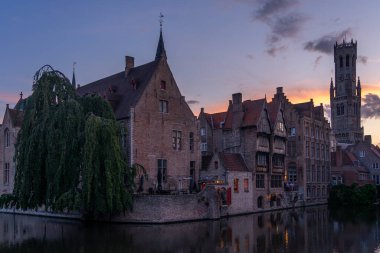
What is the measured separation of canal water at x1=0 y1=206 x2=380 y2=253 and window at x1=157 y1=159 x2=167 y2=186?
8.07 m

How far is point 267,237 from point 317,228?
694 centimetres

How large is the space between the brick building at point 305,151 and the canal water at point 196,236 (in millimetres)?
20714

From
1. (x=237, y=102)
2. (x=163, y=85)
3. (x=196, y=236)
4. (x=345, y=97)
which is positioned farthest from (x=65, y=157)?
(x=345, y=97)

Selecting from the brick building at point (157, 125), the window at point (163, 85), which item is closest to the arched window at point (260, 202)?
the brick building at point (157, 125)

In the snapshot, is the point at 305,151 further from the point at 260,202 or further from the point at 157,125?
the point at 157,125

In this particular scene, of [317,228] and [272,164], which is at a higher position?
[272,164]

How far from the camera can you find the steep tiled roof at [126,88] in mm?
45781

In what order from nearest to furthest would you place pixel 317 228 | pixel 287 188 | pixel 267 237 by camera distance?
pixel 267 237 → pixel 317 228 → pixel 287 188

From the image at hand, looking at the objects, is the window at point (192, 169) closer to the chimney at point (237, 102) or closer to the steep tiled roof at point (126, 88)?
the chimney at point (237, 102)

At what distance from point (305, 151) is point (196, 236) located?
36.6 meters

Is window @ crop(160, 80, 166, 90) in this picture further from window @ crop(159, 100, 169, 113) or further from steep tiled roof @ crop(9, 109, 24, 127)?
steep tiled roof @ crop(9, 109, 24, 127)

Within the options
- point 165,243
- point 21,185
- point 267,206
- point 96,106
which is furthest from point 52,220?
point 267,206

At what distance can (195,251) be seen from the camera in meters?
25.3

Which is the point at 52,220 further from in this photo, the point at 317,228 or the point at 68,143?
the point at 317,228
